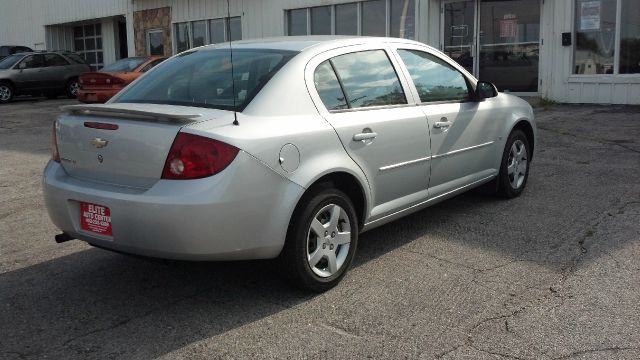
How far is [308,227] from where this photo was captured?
3.82m

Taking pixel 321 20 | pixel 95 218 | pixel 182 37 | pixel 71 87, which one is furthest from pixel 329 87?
pixel 71 87

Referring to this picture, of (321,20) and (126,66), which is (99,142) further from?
(321,20)

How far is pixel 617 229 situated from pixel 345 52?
2632 millimetres

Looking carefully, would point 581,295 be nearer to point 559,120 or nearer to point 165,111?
point 165,111

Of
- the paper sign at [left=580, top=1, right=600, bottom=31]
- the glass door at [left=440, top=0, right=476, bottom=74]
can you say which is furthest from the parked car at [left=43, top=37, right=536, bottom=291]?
the glass door at [left=440, top=0, right=476, bottom=74]

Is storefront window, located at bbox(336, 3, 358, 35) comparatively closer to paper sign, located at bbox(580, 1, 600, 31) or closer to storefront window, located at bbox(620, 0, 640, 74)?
paper sign, located at bbox(580, 1, 600, 31)

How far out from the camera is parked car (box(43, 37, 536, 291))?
3461mm

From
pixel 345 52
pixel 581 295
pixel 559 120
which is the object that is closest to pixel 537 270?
pixel 581 295

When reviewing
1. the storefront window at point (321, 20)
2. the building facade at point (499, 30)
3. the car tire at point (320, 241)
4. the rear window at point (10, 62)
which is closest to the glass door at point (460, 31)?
the building facade at point (499, 30)

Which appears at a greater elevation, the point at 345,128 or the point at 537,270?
the point at 345,128

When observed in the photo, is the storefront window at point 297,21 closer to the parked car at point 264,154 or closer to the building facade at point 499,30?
the building facade at point 499,30

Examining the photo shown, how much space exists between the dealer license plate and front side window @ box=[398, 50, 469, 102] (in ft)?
8.18

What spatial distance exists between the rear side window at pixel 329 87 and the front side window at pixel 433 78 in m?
0.85

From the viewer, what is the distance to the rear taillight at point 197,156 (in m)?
3.44
